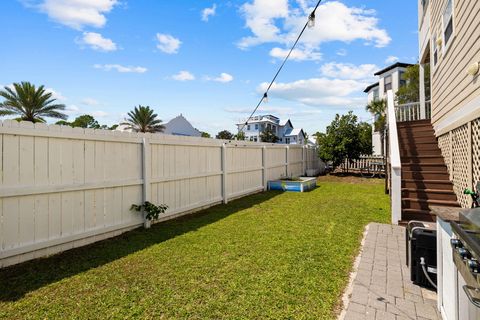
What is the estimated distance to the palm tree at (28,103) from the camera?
18.4m

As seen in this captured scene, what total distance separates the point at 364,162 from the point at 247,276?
48.2 feet

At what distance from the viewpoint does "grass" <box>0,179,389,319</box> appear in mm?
2609

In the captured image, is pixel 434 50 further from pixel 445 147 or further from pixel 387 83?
pixel 387 83

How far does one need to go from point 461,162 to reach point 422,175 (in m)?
1.39

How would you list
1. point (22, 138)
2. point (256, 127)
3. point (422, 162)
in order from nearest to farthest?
point (22, 138) < point (422, 162) < point (256, 127)

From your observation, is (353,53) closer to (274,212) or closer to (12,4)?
(274,212)

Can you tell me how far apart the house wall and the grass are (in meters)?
2.93

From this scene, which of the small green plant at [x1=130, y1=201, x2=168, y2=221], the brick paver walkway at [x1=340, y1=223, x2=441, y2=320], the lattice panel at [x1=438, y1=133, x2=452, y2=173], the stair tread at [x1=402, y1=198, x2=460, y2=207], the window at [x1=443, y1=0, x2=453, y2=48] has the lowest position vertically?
the brick paver walkway at [x1=340, y1=223, x2=441, y2=320]

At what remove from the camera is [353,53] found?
1086cm

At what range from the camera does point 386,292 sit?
2920 millimetres

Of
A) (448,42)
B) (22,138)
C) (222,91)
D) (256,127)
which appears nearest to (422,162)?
(448,42)

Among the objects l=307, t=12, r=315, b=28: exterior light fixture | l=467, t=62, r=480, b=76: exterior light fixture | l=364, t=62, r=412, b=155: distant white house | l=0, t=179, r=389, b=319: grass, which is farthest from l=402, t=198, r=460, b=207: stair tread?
l=364, t=62, r=412, b=155: distant white house

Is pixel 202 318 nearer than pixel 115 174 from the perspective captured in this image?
Yes

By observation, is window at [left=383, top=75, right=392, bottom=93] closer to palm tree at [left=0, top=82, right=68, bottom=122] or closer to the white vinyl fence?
the white vinyl fence
